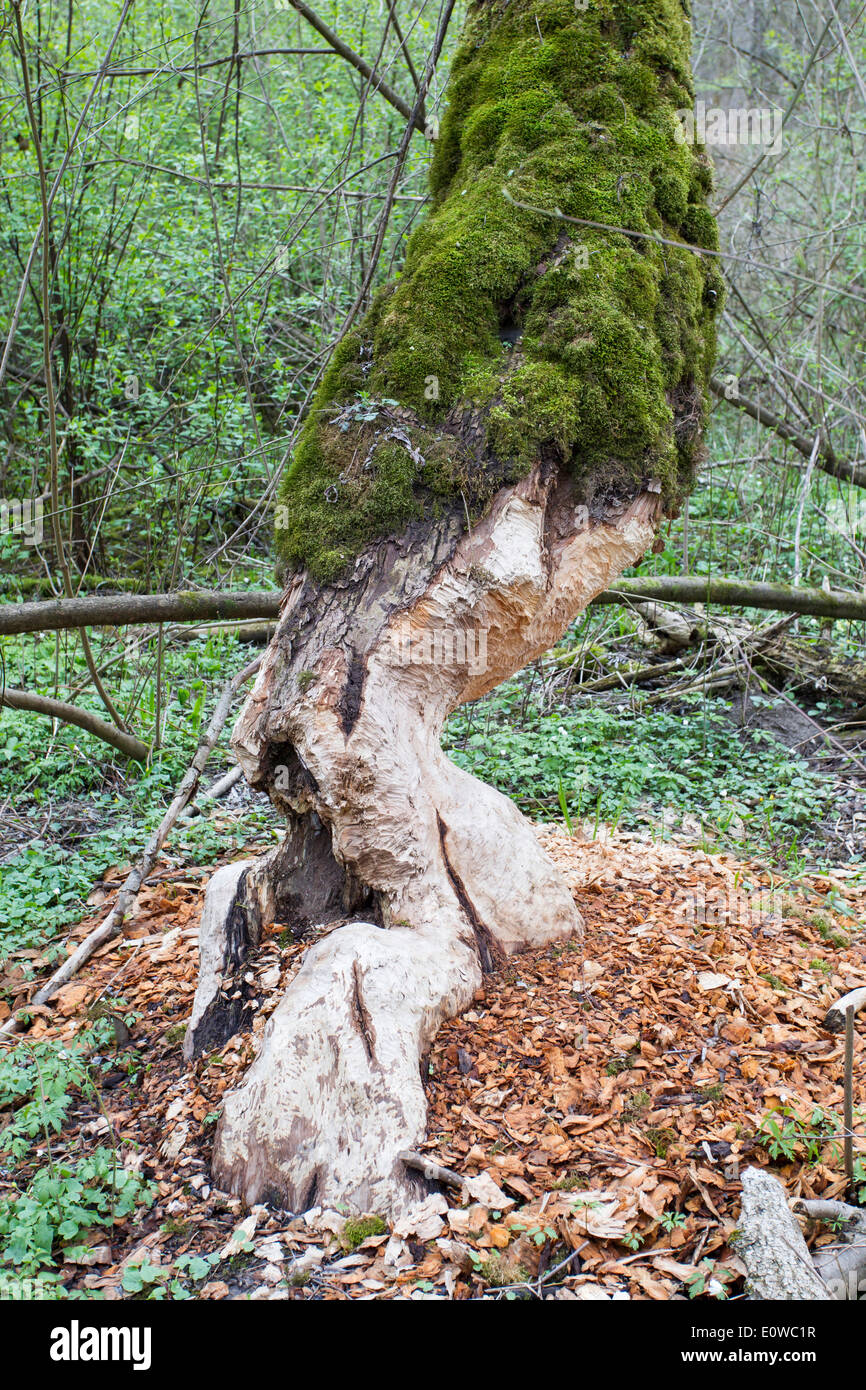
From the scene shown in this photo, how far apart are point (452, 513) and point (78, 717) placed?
288 cm

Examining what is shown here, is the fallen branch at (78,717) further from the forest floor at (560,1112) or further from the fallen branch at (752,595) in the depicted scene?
the fallen branch at (752,595)

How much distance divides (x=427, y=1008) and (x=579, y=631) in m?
4.56

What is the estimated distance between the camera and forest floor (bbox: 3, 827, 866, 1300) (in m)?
2.01

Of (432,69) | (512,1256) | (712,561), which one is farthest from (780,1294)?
(712,561)

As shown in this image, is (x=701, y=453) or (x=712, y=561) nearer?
(x=701, y=453)

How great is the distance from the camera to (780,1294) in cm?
180

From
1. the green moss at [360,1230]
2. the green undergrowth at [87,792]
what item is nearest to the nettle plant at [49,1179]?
the green moss at [360,1230]

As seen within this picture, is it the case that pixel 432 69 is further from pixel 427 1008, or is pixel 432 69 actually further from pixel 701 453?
pixel 427 1008

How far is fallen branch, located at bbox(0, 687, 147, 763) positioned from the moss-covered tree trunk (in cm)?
192

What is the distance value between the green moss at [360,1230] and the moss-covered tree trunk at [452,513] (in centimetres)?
23

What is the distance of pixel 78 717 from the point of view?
182 inches

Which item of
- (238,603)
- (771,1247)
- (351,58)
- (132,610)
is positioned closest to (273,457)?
(351,58)

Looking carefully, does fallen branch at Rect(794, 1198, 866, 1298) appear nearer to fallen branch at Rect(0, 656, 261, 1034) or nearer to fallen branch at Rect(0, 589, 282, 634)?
Result: fallen branch at Rect(0, 656, 261, 1034)

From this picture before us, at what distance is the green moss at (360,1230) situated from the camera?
2.06 m
